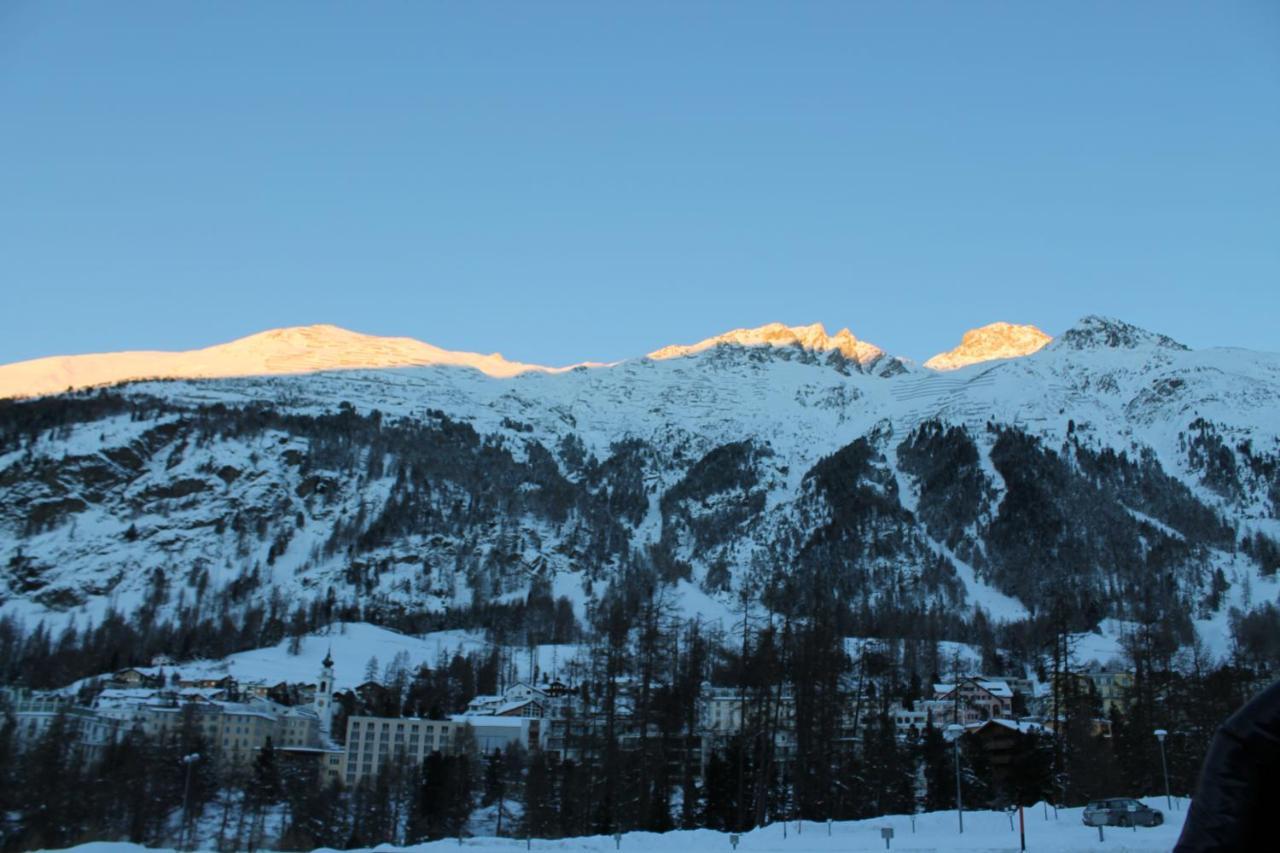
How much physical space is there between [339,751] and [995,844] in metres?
95.4

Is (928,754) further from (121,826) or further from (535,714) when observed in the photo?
(535,714)

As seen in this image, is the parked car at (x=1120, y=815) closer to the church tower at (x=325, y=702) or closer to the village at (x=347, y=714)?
the village at (x=347, y=714)

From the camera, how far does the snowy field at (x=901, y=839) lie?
31219mm

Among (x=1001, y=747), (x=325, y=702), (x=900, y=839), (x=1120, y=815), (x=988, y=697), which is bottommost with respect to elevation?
(x=325, y=702)

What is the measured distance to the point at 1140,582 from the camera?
19438cm

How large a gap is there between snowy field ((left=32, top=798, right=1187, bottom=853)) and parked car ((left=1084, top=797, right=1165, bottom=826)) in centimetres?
44

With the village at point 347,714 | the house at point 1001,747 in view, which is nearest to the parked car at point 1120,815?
the house at point 1001,747

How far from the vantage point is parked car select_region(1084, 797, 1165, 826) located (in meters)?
35.3

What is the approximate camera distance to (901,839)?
36406mm

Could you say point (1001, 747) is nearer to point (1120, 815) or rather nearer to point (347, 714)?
point (1120, 815)

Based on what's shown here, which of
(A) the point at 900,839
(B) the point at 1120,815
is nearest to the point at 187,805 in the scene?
(A) the point at 900,839

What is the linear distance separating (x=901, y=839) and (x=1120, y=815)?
6.97 m

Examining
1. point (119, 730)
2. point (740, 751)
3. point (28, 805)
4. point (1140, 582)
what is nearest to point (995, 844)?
point (740, 751)

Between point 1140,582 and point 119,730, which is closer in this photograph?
point 119,730
